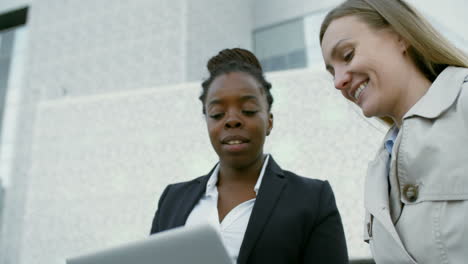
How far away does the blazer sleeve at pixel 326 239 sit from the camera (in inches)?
49.3

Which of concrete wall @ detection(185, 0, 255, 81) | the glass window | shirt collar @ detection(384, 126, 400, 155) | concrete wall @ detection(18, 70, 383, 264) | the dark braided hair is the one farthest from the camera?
the glass window

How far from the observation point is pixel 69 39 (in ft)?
23.8

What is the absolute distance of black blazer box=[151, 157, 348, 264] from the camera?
1.24 metres

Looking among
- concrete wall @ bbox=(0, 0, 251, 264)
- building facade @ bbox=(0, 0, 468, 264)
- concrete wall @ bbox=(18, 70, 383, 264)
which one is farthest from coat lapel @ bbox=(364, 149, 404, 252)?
concrete wall @ bbox=(0, 0, 251, 264)

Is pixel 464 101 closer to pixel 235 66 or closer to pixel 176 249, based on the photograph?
pixel 176 249

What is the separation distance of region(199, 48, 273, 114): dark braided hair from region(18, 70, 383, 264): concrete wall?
2.32 meters

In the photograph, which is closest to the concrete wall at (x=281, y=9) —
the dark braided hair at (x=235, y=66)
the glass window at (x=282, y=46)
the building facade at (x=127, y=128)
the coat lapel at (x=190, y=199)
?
the glass window at (x=282, y=46)

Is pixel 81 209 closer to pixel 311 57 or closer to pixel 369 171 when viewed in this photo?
pixel 369 171

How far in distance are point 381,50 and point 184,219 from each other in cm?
88

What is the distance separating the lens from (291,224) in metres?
1.28

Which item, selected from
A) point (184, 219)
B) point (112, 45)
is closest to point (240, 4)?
point (112, 45)

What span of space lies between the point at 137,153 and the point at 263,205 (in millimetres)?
3332

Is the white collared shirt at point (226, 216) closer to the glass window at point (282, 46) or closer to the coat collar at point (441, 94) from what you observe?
the coat collar at point (441, 94)

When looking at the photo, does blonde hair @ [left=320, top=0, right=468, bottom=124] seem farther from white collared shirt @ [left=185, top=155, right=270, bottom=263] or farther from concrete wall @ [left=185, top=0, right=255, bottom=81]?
concrete wall @ [left=185, top=0, right=255, bottom=81]
